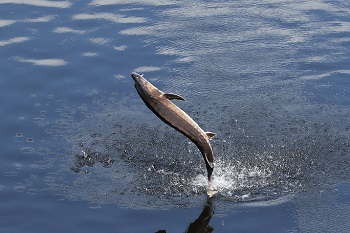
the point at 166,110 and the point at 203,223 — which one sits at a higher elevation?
the point at 166,110

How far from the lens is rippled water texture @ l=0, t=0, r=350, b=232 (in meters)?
14.0

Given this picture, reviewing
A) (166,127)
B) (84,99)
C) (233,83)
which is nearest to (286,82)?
(233,83)

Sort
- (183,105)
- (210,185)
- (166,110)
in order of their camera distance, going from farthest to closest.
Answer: (183,105) < (210,185) < (166,110)

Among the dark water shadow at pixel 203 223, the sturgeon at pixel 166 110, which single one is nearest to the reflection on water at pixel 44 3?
the sturgeon at pixel 166 110

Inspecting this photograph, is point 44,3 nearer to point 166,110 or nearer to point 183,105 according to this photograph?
point 183,105

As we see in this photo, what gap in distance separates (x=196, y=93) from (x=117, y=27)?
3.87m

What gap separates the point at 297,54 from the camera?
18594 mm

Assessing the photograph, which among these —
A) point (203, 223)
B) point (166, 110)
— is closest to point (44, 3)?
point (166, 110)

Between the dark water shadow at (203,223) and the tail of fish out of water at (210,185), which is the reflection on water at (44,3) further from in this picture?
the dark water shadow at (203,223)

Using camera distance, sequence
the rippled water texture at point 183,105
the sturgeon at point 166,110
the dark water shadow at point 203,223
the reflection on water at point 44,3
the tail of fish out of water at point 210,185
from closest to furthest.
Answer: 1. the sturgeon at point 166,110
2. the dark water shadow at point 203,223
3. the tail of fish out of water at point 210,185
4. the rippled water texture at point 183,105
5. the reflection on water at point 44,3

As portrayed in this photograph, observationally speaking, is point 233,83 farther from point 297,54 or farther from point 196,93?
point 297,54

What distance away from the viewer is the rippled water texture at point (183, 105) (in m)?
14.0

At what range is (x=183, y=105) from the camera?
16.7m

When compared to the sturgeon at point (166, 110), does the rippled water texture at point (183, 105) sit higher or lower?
lower
